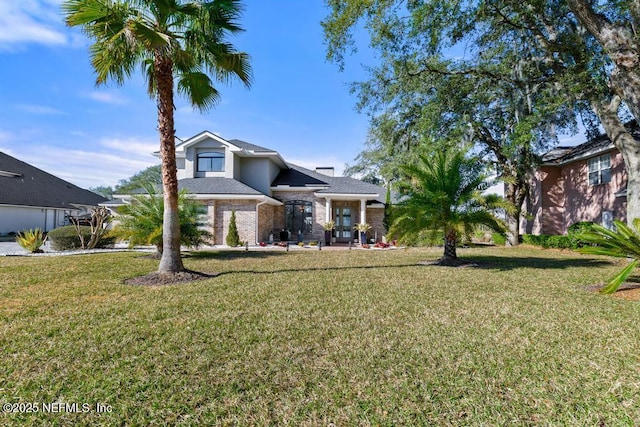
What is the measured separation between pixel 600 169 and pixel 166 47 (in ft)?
72.8

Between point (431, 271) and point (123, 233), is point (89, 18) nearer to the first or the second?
point (123, 233)

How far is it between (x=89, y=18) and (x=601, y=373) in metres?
10.7

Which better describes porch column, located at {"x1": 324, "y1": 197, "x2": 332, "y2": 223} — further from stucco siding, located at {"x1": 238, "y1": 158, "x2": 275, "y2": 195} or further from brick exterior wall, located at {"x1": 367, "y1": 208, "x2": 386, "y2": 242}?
stucco siding, located at {"x1": 238, "y1": 158, "x2": 275, "y2": 195}

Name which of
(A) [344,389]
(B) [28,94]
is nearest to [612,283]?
(A) [344,389]

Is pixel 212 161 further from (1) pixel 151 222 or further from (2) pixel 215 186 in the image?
(1) pixel 151 222

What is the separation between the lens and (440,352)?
3.75 meters

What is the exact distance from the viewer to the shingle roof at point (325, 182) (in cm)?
1908

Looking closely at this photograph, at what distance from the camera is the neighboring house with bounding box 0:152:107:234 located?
78.4ft

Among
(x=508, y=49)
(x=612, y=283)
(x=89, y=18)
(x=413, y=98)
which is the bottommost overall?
(x=612, y=283)

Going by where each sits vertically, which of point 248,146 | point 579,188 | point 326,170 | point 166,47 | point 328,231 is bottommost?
point 328,231

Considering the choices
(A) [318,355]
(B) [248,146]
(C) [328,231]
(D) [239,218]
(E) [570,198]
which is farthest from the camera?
(B) [248,146]

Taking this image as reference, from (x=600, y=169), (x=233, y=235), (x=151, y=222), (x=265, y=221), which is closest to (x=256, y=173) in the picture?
(x=265, y=221)

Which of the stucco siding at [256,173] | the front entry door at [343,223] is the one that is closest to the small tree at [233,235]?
the stucco siding at [256,173]

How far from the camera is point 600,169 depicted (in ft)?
57.3
